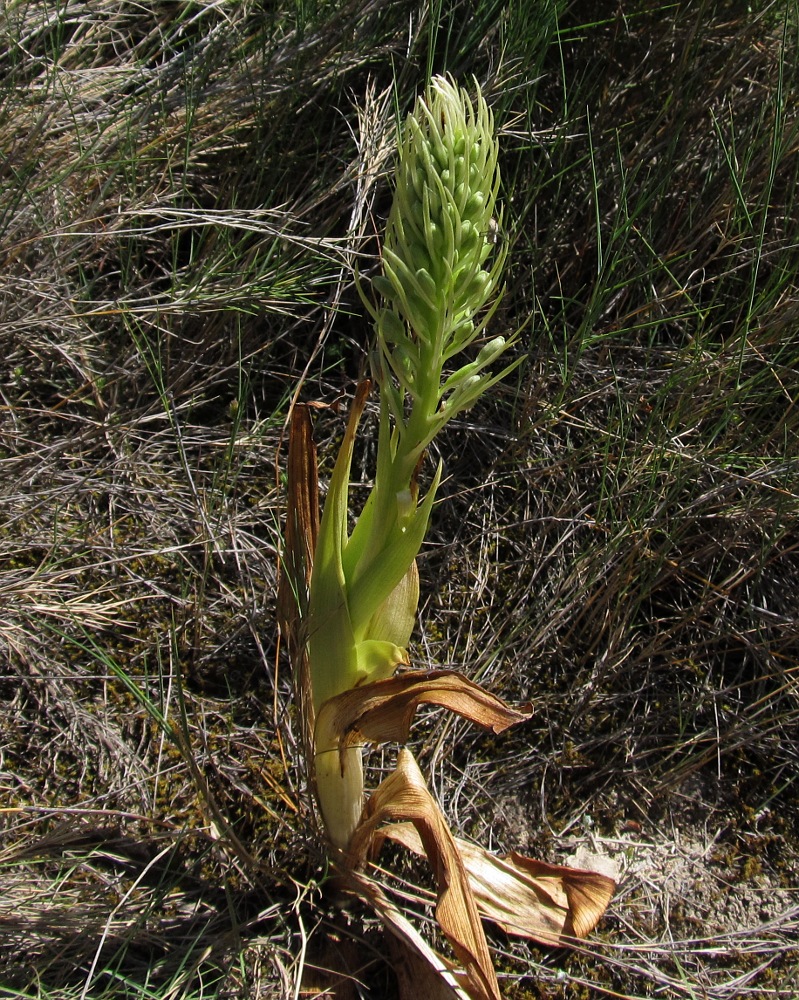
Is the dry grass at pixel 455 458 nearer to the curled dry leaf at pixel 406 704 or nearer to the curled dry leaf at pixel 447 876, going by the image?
the curled dry leaf at pixel 447 876

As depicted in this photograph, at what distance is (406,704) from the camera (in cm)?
123

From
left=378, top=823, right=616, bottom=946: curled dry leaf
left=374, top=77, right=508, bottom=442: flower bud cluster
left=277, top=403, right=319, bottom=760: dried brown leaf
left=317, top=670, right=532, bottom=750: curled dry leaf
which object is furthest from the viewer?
left=378, top=823, right=616, bottom=946: curled dry leaf

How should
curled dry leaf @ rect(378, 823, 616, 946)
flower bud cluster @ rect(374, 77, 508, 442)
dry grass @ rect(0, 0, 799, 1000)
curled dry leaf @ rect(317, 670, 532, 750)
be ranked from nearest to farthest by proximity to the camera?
flower bud cluster @ rect(374, 77, 508, 442), curled dry leaf @ rect(317, 670, 532, 750), curled dry leaf @ rect(378, 823, 616, 946), dry grass @ rect(0, 0, 799, 1000)

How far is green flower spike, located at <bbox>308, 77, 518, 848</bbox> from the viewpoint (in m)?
A: 0.97

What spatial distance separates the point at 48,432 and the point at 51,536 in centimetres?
28

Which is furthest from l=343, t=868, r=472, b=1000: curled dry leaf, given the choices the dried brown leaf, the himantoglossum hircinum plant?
the dried brown leaf

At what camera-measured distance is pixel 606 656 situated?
176cm

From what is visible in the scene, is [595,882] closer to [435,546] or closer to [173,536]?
[435,546]

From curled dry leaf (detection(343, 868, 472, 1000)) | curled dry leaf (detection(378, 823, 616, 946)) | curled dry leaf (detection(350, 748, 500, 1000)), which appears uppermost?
curled dry leaf (detection(350, 748, 500, 1000))

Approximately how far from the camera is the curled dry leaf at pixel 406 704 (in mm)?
1230

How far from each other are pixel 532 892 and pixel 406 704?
1.80ft

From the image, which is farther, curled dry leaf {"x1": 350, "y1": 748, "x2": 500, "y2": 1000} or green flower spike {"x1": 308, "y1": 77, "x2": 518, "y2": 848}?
curled dry leaf {"x1": 350, "y1": 748, "x2": 500, "y2": 1000}

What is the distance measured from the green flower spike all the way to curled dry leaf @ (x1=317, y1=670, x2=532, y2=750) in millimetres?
44

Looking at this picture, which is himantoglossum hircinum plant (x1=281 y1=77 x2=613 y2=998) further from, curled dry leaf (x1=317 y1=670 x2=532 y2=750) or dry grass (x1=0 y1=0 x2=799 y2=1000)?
dry grass (x1=0 y1=0 x2=799 y2=1000)
